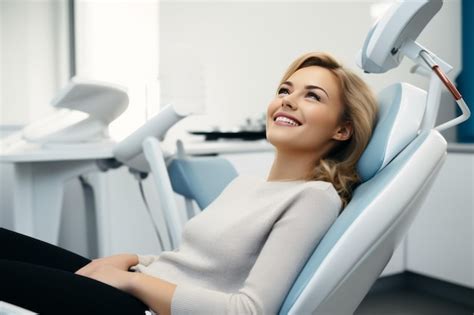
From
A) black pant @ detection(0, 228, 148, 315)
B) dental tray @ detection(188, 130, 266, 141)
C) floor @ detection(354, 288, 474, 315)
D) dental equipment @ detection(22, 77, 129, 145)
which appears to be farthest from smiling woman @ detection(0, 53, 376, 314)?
floor @ detection(354, 288, 474, 315)

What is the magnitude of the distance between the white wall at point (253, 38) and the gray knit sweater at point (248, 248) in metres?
1.43

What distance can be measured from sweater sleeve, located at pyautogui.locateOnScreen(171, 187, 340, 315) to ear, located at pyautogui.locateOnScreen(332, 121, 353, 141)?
0.26 metres

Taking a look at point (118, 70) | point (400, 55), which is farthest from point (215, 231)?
point (118, 70)

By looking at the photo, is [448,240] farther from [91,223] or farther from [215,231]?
[215,231]

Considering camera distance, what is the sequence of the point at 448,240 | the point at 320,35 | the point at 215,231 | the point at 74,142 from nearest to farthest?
1. the point at 215,231
2. the point at 74,142
3. the point at 448,240
4. the point at 320,35

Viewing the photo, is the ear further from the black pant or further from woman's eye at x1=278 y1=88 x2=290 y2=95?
the black pant

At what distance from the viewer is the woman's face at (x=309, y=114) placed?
125 centimetres

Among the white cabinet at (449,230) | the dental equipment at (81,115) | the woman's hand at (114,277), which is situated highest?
the dental equipment at (81,115)

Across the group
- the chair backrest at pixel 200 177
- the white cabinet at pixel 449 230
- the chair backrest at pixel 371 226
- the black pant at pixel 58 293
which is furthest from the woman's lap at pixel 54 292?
the white cabinet at pixel 449 230

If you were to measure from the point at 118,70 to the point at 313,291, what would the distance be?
69.7 inches

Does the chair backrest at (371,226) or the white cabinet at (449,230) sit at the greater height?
the chair backrest at (371,226)

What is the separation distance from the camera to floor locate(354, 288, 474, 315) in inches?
102

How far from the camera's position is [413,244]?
2.91m

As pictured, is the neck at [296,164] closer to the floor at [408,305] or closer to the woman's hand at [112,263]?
the woman's hand at [112,263]
